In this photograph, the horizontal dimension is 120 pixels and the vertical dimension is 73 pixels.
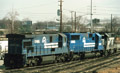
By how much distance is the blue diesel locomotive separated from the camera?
61.3ft

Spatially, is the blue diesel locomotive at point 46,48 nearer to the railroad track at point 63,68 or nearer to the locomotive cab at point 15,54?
the locomotive cab at point 15,54

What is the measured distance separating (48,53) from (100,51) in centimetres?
1143

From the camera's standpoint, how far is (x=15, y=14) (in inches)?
2285

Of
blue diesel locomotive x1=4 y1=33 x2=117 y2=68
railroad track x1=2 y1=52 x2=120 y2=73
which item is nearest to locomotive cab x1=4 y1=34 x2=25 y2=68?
blue diesel locomotive x1=4 y1=33 x2=117 y2=68

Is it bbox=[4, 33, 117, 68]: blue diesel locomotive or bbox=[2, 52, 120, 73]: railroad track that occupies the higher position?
bbox=[4, 33, 117, 68]: blue diesel locomotive

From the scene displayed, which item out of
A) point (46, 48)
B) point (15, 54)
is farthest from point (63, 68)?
point (15, 54)

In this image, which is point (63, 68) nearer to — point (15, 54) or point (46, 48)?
point (46, 48)

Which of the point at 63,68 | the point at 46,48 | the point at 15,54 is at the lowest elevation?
the point at 63,68

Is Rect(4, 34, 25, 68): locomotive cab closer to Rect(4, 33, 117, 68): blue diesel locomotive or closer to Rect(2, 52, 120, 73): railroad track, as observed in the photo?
Rect(4, 33, 117, 68): blue diesel locomotive

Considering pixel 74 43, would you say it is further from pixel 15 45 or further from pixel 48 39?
pixel 15 45

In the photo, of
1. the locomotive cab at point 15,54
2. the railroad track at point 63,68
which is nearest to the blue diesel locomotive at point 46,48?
the locomotive cab at point 15,54

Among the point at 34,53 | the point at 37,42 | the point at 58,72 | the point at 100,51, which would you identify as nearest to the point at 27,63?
the point at 34,53

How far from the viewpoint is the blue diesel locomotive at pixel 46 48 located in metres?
18.7

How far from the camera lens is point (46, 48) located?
2112 cm
